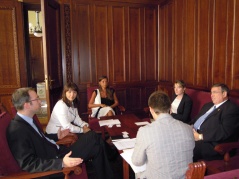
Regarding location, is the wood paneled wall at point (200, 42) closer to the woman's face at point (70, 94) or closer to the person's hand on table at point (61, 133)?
the woman's face at point (70, 94)

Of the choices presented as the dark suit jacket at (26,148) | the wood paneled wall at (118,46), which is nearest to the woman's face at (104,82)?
the wood paneled wall at (118,46)

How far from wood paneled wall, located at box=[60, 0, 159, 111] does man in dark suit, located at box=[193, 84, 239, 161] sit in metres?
2.73

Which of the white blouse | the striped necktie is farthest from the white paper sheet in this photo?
the striped necktie

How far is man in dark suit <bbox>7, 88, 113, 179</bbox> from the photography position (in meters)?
1.60

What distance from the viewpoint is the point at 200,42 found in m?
3.62

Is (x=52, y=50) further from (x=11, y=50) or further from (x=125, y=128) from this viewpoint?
(x=125, y=128)

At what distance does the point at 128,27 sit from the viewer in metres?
4.90

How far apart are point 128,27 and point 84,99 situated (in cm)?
190

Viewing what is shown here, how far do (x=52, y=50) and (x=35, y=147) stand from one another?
2.63m

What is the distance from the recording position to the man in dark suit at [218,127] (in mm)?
2250

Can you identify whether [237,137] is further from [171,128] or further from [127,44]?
[127,44]

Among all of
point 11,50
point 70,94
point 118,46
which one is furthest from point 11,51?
point 70,94

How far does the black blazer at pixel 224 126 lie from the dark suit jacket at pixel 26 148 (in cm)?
158

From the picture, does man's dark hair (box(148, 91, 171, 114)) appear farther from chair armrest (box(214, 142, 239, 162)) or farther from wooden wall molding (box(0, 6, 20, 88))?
wooden wall molding (box(0, 6, 20, 88))
